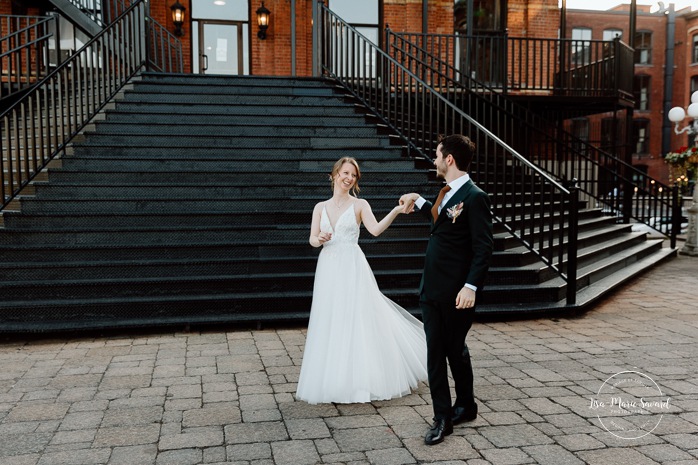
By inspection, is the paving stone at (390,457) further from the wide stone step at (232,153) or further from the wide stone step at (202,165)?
the wide stone step at (232,153)

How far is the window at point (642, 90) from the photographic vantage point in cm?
4162

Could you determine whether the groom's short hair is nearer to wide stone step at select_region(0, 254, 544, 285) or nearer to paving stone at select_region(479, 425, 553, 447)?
paving stone at select_region(479, 425, 553, 447)

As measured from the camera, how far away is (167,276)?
22.0 feet

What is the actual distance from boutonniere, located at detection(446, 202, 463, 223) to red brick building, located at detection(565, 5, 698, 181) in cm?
3966

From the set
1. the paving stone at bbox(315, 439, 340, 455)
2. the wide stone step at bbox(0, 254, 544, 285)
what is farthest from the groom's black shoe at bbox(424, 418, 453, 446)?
the wide stone step at bbox(0, 254, 544, 285)

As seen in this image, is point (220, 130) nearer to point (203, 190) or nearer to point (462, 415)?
point (203, 190)

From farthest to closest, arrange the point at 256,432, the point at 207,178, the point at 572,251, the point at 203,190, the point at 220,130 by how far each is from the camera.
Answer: the point at 220,130 < the point at 207,178 < the point at 203,190 < the point at 572,251 < the point at 256,432

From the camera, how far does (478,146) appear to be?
7941 mm

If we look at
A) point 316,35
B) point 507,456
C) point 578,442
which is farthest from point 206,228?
point 316,35

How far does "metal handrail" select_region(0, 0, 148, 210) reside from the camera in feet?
24.7

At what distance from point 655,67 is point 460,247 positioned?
44981mm

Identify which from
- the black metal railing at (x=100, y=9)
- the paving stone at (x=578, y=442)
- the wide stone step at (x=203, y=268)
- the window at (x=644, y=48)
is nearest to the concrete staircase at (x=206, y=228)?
the wide stone step at (x=203, y=268)

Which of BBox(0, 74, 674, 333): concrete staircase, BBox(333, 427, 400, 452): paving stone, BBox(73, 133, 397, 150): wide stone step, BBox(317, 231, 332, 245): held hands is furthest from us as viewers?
BBox(73, 133, 397, 150): wide stone step

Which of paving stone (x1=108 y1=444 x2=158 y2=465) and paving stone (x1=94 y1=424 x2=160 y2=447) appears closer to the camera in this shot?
paving stone (x1=108 y1=444 x2=158 y2=465)
